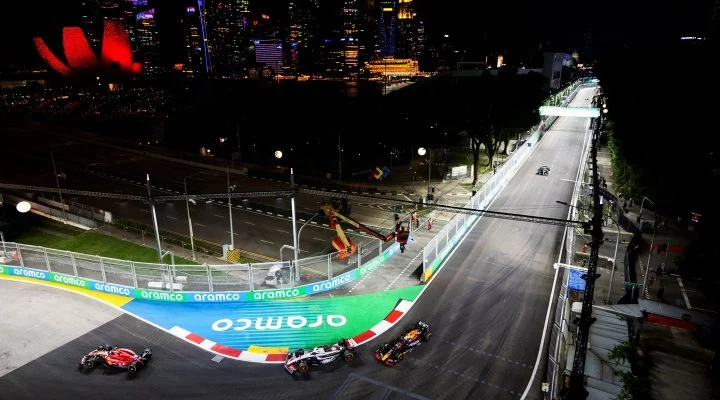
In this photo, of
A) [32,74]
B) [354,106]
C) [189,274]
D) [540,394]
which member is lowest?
[540,394]

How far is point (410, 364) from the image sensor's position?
20.9m

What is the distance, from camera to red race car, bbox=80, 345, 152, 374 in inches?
791

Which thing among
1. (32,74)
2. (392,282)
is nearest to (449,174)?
(392,282)

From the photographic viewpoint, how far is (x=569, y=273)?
27.1m

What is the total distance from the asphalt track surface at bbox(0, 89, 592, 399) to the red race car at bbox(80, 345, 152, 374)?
43cm

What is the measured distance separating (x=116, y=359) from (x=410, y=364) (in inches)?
527

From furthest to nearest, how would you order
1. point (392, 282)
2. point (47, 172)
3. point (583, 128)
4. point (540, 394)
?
point (583, 128) < point (47, 172) < point (392, 282) < point (540, 394)

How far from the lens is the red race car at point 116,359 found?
791 inches

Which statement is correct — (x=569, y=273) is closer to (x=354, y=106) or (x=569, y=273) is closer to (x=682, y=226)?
(x=682, y=226)

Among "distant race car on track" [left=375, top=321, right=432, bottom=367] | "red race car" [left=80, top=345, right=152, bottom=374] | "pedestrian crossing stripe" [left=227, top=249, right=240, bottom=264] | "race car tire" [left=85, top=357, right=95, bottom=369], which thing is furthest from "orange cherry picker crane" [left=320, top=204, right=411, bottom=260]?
"race car tire" [left=85, top=357, right=95, bottom=369]

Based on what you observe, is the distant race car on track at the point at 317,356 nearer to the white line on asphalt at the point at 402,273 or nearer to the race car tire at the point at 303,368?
the race car tire at the point at 303,368

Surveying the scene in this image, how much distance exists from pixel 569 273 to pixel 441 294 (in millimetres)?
7796

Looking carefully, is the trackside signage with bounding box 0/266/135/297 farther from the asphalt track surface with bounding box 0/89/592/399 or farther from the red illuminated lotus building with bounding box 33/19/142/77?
the red illuminated lotus building with bounding box 33/19/142/77

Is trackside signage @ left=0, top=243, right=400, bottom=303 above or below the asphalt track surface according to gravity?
above
